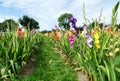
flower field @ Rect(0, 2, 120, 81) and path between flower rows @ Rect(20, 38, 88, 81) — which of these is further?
path between flower rows @ Rect(20, 38, 88, 81)

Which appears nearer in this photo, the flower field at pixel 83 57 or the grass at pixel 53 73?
the flower field at pixel 83 57

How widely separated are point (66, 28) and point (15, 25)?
86.3 inches

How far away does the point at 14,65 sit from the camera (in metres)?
5.50

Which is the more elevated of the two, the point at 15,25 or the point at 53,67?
the point at 15,25

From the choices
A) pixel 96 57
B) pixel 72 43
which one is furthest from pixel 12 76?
pixel 96 57

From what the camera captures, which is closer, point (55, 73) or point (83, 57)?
point (83, 57)

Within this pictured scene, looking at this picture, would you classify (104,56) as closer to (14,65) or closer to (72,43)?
(72,43)

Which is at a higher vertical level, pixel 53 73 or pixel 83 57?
pixel 83 57

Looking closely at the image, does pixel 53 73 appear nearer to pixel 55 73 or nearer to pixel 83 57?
pixel 55 73

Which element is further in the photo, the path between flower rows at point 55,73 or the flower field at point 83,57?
the path between flower rows at point 55,73

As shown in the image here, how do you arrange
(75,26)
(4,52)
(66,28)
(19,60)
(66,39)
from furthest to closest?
(66,28) → (66,39) → (19,60) → (4,52) → (75,26)

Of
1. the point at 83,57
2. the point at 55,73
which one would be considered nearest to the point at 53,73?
the point at 55,73

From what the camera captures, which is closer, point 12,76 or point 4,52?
point 12,76

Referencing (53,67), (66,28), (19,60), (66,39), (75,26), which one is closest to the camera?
(75,26)
